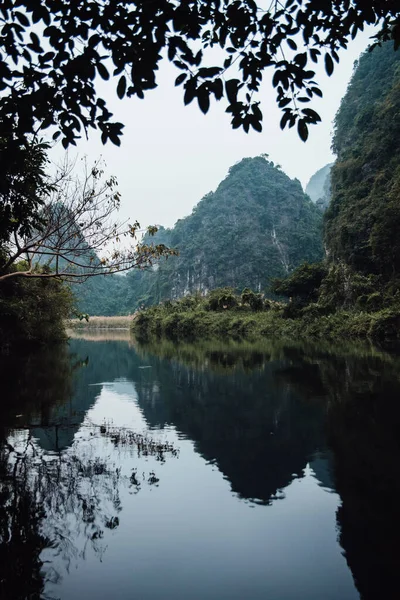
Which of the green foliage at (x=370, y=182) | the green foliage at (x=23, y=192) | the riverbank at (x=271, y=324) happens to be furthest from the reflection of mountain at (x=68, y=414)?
the green foliage at (x=370, y=182)

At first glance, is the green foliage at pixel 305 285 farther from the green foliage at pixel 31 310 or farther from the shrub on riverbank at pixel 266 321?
the green foliage at pixel 31 310

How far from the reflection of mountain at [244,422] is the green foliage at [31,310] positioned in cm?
847

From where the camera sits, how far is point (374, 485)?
4.96m

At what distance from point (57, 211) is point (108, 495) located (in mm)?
7699

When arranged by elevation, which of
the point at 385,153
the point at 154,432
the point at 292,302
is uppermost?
the point at 385,153

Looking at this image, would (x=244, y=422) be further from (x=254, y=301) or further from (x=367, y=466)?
(x=254, y=301)

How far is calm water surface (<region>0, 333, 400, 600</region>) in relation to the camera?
3.31m

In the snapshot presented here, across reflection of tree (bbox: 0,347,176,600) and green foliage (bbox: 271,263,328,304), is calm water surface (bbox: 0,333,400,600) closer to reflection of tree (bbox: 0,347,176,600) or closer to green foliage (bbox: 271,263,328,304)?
reflection of tree (bbox: 0,347,176,600)

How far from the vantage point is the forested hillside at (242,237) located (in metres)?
96.8

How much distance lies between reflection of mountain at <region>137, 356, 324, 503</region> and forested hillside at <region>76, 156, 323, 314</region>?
3080 inches

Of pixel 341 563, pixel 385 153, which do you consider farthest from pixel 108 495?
pixel 385 153

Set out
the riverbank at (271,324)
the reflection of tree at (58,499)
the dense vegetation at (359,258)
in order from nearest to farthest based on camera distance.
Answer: the reflection of tree at (58,499)
the riverbank at (271,324)
the dense vegetation at (359,258)

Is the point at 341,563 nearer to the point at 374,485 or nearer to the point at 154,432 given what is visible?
the point at 374,485

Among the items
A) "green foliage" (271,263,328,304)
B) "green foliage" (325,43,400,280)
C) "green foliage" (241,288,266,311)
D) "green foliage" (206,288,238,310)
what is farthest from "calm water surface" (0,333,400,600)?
"green foliage" (206,288,238,310)
